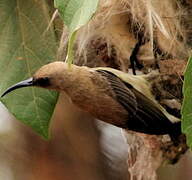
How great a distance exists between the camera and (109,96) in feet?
2.86

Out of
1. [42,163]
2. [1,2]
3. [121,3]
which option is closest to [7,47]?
[1,2]

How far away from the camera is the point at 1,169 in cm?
215

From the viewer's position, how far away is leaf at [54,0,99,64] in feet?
2.31

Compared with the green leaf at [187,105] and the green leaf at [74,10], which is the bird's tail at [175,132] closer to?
the green leaf at [187,105]

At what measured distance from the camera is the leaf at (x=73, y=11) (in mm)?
704

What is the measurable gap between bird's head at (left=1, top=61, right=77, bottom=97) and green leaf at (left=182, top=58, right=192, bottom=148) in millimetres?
182

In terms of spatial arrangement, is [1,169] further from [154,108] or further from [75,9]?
[75,9]

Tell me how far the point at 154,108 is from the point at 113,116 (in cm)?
6

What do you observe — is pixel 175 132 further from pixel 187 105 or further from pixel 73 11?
pixel 73 11

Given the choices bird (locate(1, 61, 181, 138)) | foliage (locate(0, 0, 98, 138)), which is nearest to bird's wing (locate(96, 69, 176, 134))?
bird (locate(1, 61, 181, 138))

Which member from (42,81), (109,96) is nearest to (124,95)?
(109,96)

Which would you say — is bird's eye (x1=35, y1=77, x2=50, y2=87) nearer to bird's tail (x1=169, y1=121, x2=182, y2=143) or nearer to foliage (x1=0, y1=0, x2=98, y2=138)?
foliage (x1=0, y1=0, x2=98, y2=138)

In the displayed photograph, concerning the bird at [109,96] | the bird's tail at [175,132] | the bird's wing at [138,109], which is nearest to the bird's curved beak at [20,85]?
the bird at [109,96]

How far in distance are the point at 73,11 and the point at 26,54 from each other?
0.80 ft
